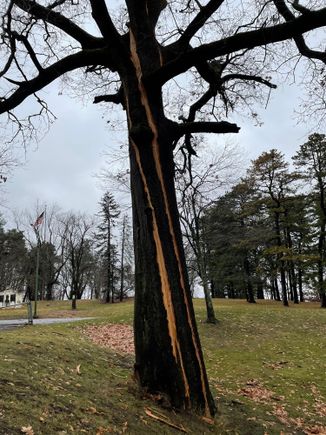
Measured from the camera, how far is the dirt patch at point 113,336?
507 inches

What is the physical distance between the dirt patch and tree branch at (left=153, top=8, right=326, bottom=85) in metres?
8.83

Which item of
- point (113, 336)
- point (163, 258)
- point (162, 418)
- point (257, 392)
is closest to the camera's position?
point (162, 418)

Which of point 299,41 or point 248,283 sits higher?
point 299,41

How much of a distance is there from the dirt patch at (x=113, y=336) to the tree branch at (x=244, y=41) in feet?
29.0

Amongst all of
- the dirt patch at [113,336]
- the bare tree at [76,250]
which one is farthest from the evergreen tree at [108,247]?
the dirt patch at [113,336]

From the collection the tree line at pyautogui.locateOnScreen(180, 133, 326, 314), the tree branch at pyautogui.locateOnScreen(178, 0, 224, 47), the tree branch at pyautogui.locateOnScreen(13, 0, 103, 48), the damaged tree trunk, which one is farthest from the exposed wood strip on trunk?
the tree line at pyautogui.locateOnScreen(180, 133, 326, 314)

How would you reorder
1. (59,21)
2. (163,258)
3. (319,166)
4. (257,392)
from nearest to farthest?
(163,258)
(59,21)
(257,392)
(319,166)

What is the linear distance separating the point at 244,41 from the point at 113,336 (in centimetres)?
1271

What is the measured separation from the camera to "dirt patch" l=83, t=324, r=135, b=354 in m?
12.9

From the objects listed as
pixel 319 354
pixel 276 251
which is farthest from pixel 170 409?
pixel 276 251

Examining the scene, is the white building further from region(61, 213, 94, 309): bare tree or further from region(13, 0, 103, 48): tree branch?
region(13, 0, 103, 48): tree branch

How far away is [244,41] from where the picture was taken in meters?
5.11

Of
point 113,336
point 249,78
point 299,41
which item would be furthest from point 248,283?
point 299,41

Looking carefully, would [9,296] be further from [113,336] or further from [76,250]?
[113,336]
